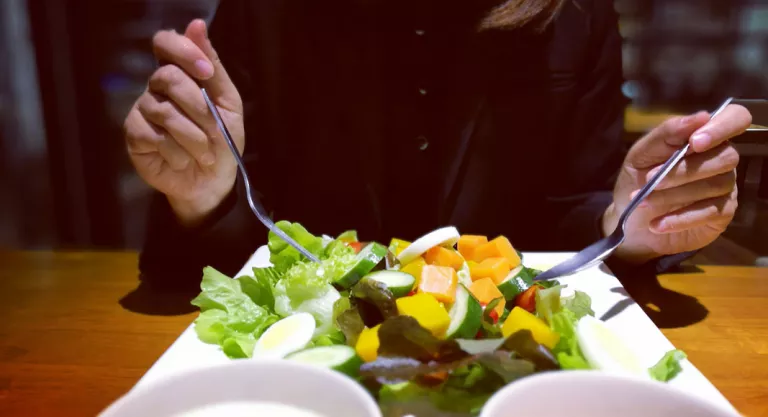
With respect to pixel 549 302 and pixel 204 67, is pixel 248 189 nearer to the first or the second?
pixel 204 67

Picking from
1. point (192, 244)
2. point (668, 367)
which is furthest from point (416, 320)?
point (192, 244)

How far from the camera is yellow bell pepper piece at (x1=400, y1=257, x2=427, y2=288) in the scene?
3.53 ft

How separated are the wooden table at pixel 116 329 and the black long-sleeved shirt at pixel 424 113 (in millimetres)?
572

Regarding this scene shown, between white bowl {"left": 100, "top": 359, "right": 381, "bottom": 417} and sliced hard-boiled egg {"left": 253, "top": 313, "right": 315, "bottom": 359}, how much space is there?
281 mm

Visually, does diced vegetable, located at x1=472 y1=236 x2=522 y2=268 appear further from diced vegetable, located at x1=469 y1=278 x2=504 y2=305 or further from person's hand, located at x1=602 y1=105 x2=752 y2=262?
person's hand, located at x1=602 y1=105 x2=752 y2=262

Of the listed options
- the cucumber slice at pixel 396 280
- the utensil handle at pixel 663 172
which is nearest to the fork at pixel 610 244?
the utensil handle at pixel 663 172

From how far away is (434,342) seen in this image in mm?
793

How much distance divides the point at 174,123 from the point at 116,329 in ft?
1.40

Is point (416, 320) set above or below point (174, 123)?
below

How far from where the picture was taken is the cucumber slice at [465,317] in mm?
895

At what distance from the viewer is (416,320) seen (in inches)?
31.4

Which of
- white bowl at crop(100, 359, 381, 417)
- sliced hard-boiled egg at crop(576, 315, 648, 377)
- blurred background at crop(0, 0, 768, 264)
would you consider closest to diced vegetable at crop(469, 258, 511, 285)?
sliced hard-boiled egg at crop(576, 315, 648, 377)

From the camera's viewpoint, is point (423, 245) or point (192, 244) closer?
point (423, 245)

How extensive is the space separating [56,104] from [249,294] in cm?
302
